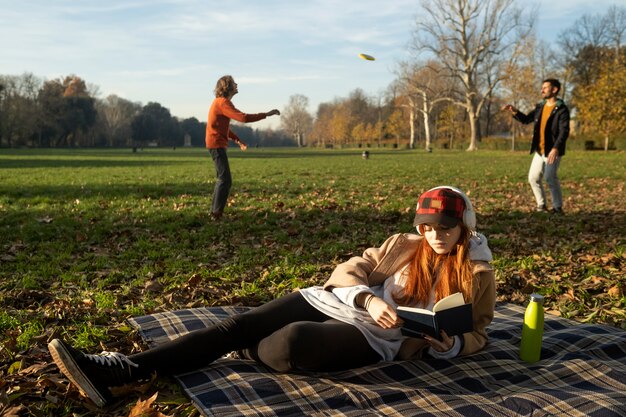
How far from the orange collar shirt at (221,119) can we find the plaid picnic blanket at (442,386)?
5885 mm

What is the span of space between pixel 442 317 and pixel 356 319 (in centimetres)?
59

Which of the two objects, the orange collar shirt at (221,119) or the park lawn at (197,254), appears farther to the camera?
the orange collar shirt at (221,119)

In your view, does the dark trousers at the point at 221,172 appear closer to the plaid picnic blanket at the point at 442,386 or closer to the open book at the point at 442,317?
the plaid picnic blanket at the point at 442,386

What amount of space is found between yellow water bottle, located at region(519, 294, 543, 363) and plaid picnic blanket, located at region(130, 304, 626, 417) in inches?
2.8

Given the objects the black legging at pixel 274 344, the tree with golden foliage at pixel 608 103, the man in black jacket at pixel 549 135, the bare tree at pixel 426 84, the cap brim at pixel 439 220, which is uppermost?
the bare tree at pixel 426 84

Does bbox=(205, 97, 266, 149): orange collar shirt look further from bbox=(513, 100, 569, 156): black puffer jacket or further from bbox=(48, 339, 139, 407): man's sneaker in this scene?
bbox=(48, 339, 139, 407): man's sneaker

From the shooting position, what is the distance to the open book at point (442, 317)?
2963 millimetres

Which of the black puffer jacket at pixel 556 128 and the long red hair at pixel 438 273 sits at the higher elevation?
the black puffer jacket at pixel 556 128

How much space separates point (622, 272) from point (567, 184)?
11.5 metres

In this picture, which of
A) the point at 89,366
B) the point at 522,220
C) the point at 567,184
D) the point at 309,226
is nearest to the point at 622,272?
the point at 522,220

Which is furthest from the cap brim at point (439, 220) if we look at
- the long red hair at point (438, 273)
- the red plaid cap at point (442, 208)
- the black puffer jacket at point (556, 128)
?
the black puffer jacket at point (556, 128)

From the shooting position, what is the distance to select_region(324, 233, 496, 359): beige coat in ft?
11.4

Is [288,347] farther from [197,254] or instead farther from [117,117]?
[117,117]

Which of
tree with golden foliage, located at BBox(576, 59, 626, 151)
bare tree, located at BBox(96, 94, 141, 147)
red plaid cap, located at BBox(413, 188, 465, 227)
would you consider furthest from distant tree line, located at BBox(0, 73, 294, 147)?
red plaid cap, located at BBox(413, 188, 465, 227)
